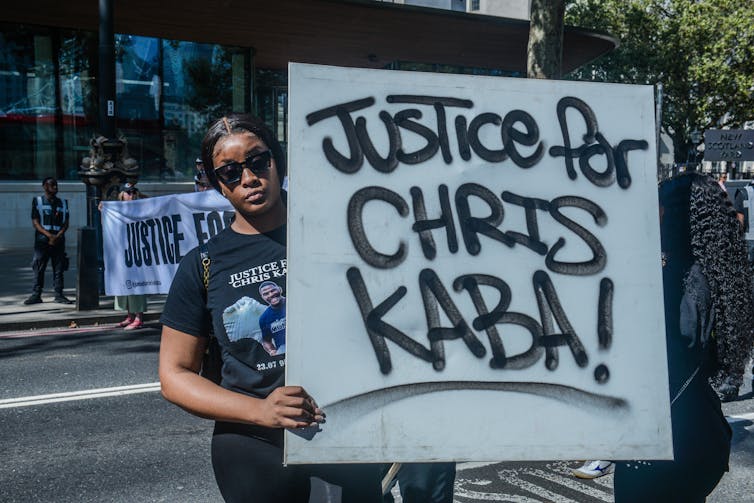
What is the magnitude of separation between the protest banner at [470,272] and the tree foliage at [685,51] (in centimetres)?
3205

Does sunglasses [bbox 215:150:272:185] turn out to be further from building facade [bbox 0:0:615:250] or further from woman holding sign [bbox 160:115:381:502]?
building facade [bbox 0:0:615:250]

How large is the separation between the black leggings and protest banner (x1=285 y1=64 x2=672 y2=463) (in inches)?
9.6

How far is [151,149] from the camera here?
1936 centimetres

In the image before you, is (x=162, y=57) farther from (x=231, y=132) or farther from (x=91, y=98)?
(x=231, y=132)

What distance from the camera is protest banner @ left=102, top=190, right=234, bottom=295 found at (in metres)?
8.94

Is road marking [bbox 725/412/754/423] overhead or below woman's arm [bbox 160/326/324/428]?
below

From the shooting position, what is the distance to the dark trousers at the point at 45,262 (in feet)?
35.2

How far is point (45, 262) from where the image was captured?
35.4ft

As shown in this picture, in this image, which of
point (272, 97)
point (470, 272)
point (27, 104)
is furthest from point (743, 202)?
point (27, 104)

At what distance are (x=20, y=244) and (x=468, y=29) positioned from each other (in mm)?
12241

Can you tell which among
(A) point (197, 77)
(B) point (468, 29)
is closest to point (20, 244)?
(A) point (197, 77)

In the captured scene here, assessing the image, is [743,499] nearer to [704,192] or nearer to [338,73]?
[704,192]

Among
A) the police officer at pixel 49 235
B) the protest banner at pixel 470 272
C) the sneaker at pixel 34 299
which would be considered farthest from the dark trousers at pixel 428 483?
the sneaker at pixel 34 299

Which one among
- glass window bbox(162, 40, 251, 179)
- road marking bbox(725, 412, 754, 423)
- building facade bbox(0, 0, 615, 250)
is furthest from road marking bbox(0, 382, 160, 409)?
glass window bbox(162, 40, 251, 179)
